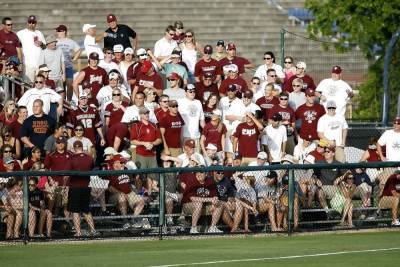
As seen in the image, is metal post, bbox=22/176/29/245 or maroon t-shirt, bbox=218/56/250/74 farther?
maroon t-shirt, bbox=218/56/250/74

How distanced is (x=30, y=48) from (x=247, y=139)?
4.62 meters

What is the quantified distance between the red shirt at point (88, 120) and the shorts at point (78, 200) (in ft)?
9.05

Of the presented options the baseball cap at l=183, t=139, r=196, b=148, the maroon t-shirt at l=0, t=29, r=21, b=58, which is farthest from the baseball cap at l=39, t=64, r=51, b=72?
the baseball cap at l=183, t=139, r=196, b=148

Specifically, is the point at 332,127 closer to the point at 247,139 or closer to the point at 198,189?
the point at 247,139

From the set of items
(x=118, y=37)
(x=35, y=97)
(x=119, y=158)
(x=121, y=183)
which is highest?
(x=118, y=37)

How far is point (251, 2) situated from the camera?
4441 centimetres

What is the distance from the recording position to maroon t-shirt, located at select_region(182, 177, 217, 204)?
69.6 ft

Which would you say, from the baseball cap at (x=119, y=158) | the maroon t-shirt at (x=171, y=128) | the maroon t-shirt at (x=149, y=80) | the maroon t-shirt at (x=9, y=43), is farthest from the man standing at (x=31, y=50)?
the baseball cap at (x=119, y=158)

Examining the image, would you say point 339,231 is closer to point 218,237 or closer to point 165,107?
point 218,237

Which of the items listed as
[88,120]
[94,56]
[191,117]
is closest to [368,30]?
[191,117]

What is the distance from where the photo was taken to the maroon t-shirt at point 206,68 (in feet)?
84.1

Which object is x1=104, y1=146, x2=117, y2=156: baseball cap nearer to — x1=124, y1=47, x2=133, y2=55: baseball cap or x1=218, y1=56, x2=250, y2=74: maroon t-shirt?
x1=124, y1=47, x2=133, y2=55: baseball cap

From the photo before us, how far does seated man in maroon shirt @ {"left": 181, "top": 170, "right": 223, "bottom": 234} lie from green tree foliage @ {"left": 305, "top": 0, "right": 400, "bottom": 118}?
11876 mm

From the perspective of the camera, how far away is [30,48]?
84.2 feet
